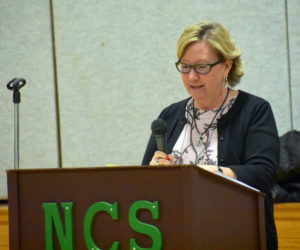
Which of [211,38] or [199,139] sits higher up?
[211,38]

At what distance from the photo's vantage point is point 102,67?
3332 mm

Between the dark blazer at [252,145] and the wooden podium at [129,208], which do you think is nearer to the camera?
the wooden podium at [129,208]

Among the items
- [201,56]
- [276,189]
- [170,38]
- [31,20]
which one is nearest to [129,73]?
[170,38]

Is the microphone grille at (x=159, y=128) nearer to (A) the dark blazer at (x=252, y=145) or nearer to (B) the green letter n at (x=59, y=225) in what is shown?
(A) the dark blazer at (x=252, y=145)

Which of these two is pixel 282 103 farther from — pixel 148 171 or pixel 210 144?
pixel 148 171

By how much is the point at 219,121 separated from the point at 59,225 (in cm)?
79

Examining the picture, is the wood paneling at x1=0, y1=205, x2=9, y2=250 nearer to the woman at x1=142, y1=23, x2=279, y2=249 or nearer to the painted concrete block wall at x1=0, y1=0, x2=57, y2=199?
the painted concrete block wall at x1=0, y1=0, x2=57, y2=199

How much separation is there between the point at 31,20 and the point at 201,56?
2156mm

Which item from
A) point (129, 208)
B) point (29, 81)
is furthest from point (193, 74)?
point (29, 81)

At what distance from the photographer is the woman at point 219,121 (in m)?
1.54

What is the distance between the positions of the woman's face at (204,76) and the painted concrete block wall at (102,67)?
1.44 metres

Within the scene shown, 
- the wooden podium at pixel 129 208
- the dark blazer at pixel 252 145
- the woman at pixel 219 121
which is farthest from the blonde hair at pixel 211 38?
the wooden podium at pixel 129 208

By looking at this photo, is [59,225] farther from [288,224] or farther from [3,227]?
[3,227]

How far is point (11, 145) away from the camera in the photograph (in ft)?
11.4
